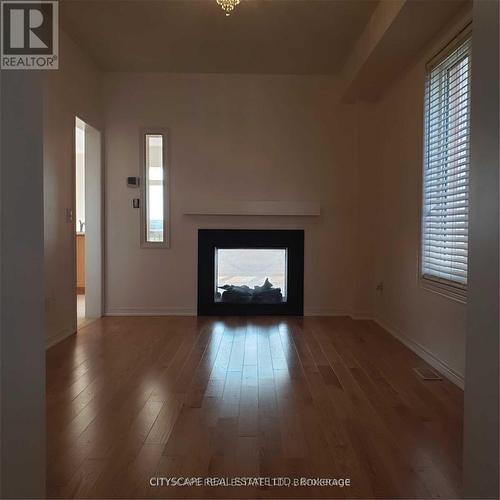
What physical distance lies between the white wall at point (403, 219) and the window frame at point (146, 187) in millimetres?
2262

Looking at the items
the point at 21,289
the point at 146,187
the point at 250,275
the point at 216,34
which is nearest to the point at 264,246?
the point at 250,275

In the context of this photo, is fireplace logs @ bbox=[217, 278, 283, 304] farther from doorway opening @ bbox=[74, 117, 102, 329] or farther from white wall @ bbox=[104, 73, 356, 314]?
doorway opening @ bbox=[74, 117, 102, 329]

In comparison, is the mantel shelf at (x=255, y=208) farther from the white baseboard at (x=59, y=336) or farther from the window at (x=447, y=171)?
the white baseboard at (x=59, y=336)

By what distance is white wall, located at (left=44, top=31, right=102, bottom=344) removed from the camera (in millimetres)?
3699

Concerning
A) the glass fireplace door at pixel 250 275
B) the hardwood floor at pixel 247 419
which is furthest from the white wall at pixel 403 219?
the glass fireplace door at pixel 250 275

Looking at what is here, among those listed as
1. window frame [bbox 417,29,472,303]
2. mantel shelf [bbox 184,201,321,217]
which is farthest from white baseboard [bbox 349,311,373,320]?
window frame [bbox 417,29,472,303]

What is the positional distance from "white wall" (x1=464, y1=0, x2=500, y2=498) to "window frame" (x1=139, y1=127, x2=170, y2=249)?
4147mm

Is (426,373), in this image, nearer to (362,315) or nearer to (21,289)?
(362,315)

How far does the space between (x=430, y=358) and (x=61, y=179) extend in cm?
348

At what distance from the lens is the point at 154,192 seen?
5168 mm

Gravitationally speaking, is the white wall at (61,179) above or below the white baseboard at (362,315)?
above

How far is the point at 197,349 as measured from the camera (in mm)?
3680

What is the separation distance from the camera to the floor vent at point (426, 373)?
2976 millimetres

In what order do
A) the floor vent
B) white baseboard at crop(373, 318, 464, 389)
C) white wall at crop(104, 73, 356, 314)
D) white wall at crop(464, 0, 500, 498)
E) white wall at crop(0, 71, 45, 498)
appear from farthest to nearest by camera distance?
white wall at crop(104, 73, 356, 314) < the floor vent < white baseboard at crop(373, 318, 464, 389) < white wall at crop(464, 0, 500, 498) < white wall at crop(0, 71, 45, 498)
